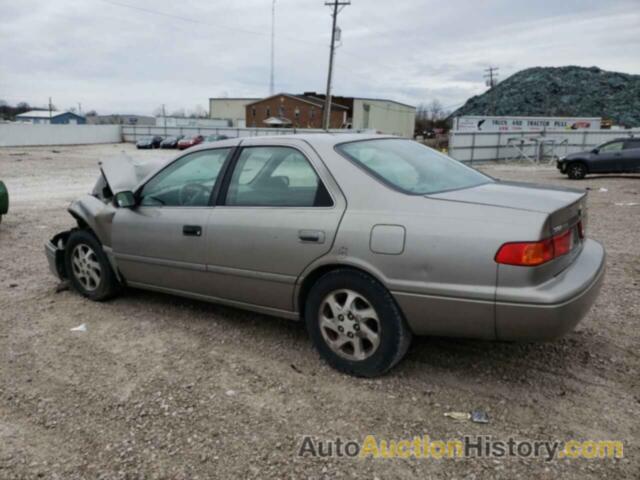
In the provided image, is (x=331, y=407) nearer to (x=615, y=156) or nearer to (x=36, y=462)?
(x=36, y=462)

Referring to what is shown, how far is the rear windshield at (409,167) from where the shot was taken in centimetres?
336

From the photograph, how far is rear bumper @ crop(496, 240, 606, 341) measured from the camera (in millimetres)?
2725

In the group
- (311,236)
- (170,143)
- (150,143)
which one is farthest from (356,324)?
(150,143)

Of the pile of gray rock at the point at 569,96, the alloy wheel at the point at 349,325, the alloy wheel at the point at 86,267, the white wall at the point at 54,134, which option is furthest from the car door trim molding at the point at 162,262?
the pile of gray rock at the point at 569,96

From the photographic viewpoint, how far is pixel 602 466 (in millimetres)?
2484

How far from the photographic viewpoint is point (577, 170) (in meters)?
18.6

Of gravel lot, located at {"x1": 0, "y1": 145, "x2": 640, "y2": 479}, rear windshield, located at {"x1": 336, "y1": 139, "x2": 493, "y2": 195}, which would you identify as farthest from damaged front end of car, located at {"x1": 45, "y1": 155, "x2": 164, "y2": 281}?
rear windshield, located at {"x1": 336, "y1": 139, "x2": 493, "y2": 195}

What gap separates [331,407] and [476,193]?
156 centimetres

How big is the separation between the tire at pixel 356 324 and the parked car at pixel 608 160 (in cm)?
1787

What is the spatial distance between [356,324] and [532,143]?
1168 inches

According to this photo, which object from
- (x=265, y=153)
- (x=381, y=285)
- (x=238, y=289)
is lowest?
(x=238, y=289)

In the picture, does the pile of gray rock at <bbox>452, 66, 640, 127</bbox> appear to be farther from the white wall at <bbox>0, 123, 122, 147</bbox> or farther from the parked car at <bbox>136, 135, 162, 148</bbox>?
the white wall at <bbox>0, 123, 122, 147</bbox>

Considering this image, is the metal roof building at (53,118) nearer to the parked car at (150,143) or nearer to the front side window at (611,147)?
the parked car at (150,143)

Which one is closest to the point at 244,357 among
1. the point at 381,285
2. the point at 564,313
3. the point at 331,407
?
the point at 331,407
